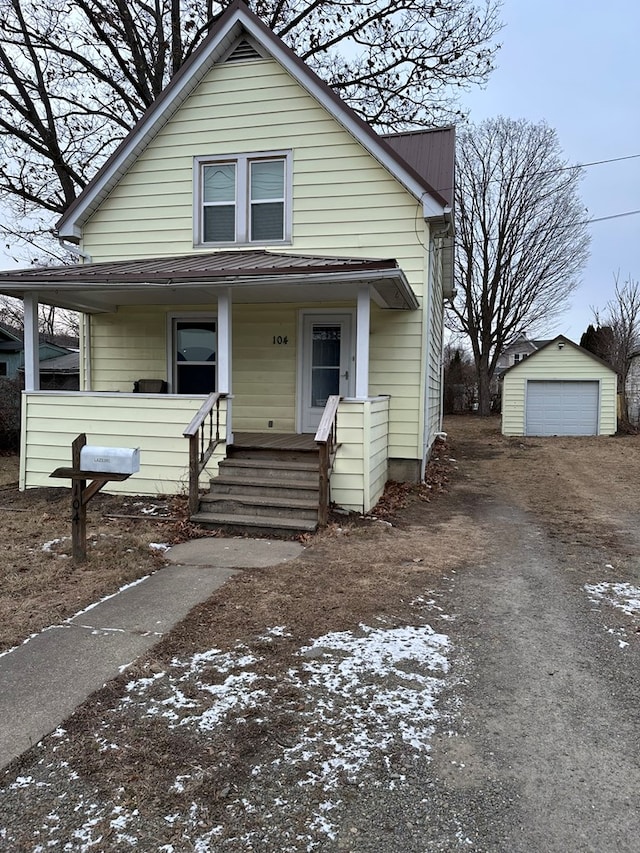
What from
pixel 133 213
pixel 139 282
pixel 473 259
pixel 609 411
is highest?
pixel 473 259

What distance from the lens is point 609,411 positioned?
21.5 metres

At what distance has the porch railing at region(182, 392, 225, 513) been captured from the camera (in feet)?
22.8

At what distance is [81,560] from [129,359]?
238 inches

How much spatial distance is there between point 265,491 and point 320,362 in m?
3.40

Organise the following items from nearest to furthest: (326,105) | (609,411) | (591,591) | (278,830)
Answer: (278,830)
(591,591)
(326,105)
(609,411)

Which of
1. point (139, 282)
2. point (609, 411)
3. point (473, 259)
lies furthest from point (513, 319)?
point (139, 282)

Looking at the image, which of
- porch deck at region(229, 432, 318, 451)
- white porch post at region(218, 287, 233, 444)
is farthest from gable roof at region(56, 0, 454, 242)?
porch deck at region(229, 432, 318, 451)

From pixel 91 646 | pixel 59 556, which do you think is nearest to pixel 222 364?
pixel 59 556

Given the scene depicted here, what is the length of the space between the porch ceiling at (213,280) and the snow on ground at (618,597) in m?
4.25

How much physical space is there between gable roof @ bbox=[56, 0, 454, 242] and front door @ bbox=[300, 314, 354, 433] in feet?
7.87

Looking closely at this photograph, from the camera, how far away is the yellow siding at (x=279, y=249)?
9352mm

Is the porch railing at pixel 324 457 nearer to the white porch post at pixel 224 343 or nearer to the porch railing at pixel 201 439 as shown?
the porch railing at pixel 201 439

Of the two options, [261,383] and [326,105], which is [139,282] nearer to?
[261,383]

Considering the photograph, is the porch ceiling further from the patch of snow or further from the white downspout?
the patch of snow
